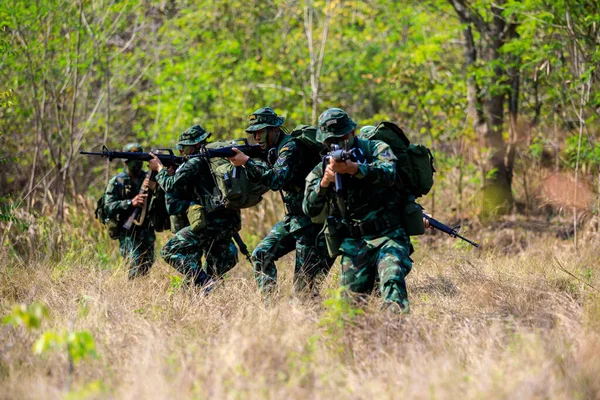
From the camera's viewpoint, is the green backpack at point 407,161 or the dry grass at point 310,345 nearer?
the dry grass at point 310,345

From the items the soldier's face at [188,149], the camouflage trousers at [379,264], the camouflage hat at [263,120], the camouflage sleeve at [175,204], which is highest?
the camouflage hat at [263,120]

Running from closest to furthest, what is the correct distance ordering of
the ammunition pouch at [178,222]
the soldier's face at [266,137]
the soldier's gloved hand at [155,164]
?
1. the soldier's face at [266,137]
2. the soldier's gloved hand at [155,164]
3. the ammunition pouch at [178,222]

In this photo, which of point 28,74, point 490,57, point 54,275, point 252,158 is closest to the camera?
point 252,158

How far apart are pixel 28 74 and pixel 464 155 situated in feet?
20.9

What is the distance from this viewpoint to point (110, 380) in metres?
4.18

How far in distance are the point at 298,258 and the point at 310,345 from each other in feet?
6.49

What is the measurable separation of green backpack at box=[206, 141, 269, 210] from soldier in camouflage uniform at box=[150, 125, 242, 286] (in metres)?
0.27

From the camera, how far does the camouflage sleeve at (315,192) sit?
5.31 metres

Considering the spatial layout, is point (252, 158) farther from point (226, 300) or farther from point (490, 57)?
point (490, 57)

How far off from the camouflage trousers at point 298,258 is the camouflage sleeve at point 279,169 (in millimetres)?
517

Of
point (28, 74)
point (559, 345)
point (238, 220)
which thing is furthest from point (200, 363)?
point (28, 74)

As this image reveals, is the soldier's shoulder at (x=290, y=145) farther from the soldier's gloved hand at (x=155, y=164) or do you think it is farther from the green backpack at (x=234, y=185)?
the soldier's gloved hand at (x=155, y=164)

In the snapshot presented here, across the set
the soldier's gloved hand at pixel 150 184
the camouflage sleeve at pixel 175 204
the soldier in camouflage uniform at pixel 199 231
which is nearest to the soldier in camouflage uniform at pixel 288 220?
the soldier in camouflage uniform at pixel 199 231

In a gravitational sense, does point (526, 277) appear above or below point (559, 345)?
below
